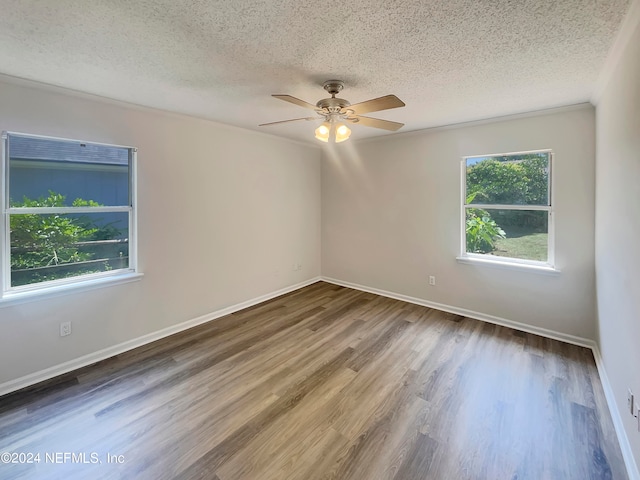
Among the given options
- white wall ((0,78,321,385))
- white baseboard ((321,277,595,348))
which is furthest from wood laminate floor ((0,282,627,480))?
white wall ((0,78,321,385))

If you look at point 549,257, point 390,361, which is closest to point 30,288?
point 390,361

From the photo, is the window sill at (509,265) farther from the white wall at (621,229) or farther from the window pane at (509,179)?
the window pane at (509,179)

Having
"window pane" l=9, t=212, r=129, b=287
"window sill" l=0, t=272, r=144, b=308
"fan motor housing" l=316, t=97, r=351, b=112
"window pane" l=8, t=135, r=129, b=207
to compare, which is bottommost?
"window sill" l=0, t=272, r=144, b=308

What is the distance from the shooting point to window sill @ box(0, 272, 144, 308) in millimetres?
2289

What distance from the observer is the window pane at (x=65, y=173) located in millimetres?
2355

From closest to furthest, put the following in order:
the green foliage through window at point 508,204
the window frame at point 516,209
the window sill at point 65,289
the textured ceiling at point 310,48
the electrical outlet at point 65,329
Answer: the textured ceiling at point 310,48, the window sill at point 65,289, the electrical outlet at point 65,329, the window frame at point 516,209, the green foliage through window at point 508,204

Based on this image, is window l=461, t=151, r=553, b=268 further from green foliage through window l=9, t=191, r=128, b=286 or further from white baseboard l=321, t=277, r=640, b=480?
green foliage through window l=9, t=191, r=128, b=286

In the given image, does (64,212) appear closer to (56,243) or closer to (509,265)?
(56,243)

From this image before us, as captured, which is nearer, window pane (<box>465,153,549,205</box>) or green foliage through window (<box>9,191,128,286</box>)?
green foliage through window (<box>9,191,128,286</box>)

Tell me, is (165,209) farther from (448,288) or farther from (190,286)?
(448,288)

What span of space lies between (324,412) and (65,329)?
2398mm

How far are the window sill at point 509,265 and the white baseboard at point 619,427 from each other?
0.90m

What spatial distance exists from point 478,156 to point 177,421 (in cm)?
403

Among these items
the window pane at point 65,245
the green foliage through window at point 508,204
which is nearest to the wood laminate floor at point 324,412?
the window pane at point 65,245
